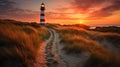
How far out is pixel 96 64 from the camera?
672 centimetres

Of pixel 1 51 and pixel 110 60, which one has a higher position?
pixel 1 51

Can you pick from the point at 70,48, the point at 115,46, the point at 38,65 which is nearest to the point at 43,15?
the point at 115,46

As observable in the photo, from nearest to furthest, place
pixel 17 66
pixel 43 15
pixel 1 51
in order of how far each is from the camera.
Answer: pixel 17 66, pixel 1 51, pixel 43 15

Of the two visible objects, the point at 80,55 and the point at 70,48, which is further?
the point at 70,48

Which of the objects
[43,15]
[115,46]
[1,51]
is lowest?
[115,46]

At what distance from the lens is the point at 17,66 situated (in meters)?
5.91

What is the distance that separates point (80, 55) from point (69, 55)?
72cm

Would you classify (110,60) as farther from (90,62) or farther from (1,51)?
(1,51)

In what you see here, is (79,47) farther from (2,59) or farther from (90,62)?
(2,59)

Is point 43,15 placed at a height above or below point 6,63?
above

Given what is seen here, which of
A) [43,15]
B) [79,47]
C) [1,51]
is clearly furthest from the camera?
[43,15]

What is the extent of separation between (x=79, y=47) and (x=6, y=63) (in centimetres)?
563

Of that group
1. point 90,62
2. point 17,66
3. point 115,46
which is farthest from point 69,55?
point 115,46

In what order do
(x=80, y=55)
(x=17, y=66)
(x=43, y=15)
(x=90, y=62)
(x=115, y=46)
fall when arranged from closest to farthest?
1. (x=17, y=66)
2. (x=90, y=62)
3. (x=80, y=55)
4. (x=115, y=46)
5. (x=43, y=15)
